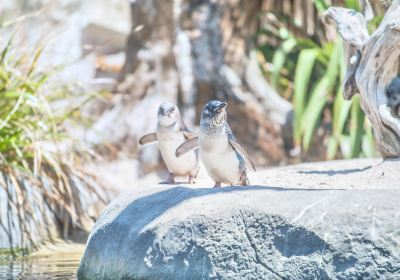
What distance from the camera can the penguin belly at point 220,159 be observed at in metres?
4.71

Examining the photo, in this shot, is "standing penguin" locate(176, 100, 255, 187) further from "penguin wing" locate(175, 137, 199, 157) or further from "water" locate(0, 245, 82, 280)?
"water" locate(0, 245, 82, 280)

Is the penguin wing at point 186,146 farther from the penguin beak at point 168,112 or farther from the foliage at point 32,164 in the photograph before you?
the foliage at point 32,164

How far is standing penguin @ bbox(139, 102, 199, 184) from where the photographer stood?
17.4ft

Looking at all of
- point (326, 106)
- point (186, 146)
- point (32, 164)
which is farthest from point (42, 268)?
point (326, 106)

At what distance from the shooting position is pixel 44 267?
536cm

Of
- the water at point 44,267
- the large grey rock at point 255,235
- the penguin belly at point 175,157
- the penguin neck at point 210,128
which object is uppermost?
the penguin neck at point 210,128

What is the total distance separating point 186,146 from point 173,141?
0.29 metres

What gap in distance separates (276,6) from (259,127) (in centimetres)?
183

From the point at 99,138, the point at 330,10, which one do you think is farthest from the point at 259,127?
the point at 330,10

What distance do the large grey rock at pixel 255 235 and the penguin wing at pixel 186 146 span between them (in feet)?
2.34

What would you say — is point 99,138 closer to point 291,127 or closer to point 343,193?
point 291,127

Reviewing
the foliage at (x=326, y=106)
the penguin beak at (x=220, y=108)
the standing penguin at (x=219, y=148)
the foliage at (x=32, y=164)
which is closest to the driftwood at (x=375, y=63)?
the standing penguin at (x=219, y=148)

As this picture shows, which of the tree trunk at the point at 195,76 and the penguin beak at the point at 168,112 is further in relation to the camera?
the tree trunk at the point at 195,76

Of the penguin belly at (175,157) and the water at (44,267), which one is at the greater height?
the penguin belly at (175,157)
